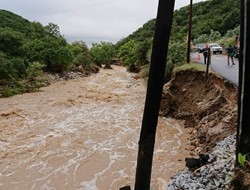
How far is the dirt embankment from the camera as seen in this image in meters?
13.2

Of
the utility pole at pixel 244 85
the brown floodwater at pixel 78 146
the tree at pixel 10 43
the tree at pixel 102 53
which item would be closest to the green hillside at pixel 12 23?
the tree at pixel 102 53

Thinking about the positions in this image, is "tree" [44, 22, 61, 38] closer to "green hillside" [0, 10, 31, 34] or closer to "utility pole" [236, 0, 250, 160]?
"green hillside" [0, 10, 31, 34]

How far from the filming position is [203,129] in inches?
582

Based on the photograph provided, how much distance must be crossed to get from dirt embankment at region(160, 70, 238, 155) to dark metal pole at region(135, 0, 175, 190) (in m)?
8.06

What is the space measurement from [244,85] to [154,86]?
2.85m

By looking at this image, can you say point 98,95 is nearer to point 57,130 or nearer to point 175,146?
point 57,130

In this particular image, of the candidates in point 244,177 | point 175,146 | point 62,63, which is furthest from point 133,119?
point 62,63

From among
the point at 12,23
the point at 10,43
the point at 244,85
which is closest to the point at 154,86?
the point at 244,85

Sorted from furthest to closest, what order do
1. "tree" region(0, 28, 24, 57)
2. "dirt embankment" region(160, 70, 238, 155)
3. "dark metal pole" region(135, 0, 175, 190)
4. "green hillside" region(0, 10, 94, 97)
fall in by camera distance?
1. "tree" region(0, 28, 24, 57)
2. "green hillside" region(0, 10, 94, 97)
3. "dirt embankment" region(160, 70, 238, 155)
4. "dark metal pole" region(135, 0, 175, 190)

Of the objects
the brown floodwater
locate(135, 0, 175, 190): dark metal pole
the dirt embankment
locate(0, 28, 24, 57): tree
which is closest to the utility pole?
locate(135, 0, 175, 190): dark metal pole

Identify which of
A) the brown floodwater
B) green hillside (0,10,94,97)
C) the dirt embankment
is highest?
green hillside (0,10,94,97)

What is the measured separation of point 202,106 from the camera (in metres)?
17.5

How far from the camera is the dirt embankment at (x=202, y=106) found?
13211mm

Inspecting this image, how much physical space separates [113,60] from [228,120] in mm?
71193
